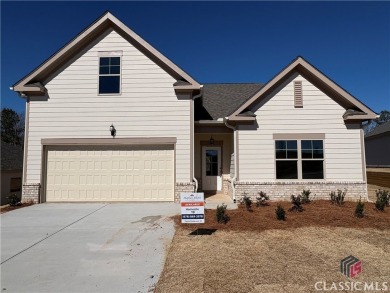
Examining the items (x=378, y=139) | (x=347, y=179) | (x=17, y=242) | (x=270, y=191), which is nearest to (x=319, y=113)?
(x=347, y=179)

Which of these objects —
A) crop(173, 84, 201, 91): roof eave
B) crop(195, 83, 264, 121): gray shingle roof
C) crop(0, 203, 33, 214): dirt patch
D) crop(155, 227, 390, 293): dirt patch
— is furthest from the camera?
crop(195, 83, 264, 121): gray shingle roof

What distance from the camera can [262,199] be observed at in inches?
498

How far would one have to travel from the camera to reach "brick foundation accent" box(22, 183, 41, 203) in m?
12.8

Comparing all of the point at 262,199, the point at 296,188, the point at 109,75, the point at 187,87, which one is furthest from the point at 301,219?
the point at 109,75

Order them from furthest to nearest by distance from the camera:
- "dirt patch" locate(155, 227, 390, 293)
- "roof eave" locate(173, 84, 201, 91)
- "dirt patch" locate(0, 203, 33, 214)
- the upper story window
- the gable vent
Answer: the upper story window < the gable vent < "roof eave" locate(173, 84, 201, 91) < "dirt patch" locate(0, 203, 33, 214) < "dirt patch" locate(155, 227, 390, 293)

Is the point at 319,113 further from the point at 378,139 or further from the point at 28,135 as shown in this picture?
the point at 378,139

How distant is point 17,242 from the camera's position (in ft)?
23.6

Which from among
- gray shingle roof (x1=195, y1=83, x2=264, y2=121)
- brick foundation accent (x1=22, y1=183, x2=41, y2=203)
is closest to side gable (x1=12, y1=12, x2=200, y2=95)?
gray shingle roof (x1=195, y1=83, x2=264, y2=121)

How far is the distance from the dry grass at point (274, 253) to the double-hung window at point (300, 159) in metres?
3.51

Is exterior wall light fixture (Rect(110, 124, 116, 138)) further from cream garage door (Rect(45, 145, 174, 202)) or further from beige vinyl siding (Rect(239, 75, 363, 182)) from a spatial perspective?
beige vinyl siding (Rect(239, 75, 363, 182))

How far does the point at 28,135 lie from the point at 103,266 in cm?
975

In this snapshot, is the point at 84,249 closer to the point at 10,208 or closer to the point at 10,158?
the point at 10,208

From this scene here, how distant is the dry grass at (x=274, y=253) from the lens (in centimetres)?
479

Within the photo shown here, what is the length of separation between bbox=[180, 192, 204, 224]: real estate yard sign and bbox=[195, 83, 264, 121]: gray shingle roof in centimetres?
676
